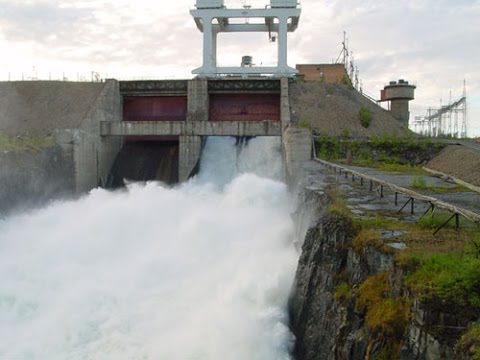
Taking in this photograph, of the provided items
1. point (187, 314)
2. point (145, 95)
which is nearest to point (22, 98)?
point (145, 95)

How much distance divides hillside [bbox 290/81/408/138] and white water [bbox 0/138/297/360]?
6236 mm

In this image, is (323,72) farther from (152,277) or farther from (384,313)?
(384,313)

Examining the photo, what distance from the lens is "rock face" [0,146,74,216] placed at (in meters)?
21.6

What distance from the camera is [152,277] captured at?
1524cm

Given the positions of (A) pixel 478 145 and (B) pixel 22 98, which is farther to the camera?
(B) pixel 22 98

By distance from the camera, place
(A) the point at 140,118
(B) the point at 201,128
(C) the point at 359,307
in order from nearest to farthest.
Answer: (C) the point at 359,307
(B) the point at 201,128
(A) the point at 140,118

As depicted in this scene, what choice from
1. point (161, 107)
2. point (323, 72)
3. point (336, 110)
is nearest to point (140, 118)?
point (161, 107)

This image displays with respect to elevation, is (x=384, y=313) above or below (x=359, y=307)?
above

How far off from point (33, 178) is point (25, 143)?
6.94ft

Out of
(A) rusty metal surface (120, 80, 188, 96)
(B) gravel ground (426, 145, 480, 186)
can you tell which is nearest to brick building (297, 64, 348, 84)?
(A) rusty metal surface (120, 80, 188, 96)

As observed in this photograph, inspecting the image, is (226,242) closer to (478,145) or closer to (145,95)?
(478,145)

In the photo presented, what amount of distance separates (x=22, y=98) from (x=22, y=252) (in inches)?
632

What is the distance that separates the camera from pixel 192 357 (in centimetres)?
1041

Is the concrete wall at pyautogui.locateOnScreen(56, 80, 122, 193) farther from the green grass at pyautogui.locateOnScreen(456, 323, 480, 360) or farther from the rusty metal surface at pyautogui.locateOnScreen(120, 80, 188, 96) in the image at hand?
the green grass at pyautogui.locateOnScreen(456, 323, 480, 360)
